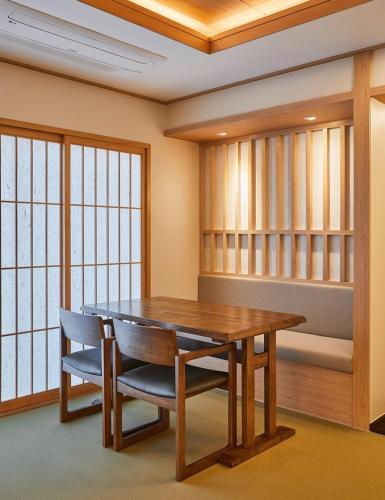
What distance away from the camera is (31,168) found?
3.51 metres

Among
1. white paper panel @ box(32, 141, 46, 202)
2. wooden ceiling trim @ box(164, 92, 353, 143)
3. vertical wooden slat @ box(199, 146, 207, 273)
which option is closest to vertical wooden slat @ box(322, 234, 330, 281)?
wooden ceiling trim @ box(164, 92, 353, 143)

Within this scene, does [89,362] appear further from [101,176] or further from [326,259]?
[326,259]

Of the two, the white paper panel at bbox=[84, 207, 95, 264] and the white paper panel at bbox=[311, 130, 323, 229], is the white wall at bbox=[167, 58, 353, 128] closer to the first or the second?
the white paper panel at bbox=[311, 130, 323, 229]

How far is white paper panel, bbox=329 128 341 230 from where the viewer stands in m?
3.70

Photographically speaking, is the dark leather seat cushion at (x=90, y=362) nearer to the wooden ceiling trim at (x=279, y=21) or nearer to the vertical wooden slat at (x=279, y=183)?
the vertical wooden slat at (x=279, y=183)

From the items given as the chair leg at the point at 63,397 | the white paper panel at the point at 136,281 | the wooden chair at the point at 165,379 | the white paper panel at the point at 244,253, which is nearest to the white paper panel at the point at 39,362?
the chair leg at the point at 63,397

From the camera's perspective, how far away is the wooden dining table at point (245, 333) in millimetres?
2582

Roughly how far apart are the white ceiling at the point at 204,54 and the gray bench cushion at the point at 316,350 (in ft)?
6.26

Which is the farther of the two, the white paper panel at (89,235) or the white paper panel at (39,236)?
the white paper panel at (89,235)

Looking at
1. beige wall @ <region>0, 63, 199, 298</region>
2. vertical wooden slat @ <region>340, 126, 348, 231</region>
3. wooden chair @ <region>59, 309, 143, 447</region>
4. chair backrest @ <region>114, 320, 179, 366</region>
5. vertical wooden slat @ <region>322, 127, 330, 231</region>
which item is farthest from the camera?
vertical wooden slat @ <region>322, 127, 330, 231</region>

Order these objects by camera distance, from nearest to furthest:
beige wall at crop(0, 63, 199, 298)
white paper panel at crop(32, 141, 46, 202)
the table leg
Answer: the table leg, beige wall at crop(0, 63, 199, 298), white paper panel at crop(32, 141, 46, 202)

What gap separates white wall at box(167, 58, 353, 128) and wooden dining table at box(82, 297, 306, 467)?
153cm

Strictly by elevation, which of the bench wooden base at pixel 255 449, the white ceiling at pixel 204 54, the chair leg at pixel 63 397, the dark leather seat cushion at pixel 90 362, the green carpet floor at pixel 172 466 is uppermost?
the white ceiling at pixel 204 54

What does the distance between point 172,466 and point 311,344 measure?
1312mm
